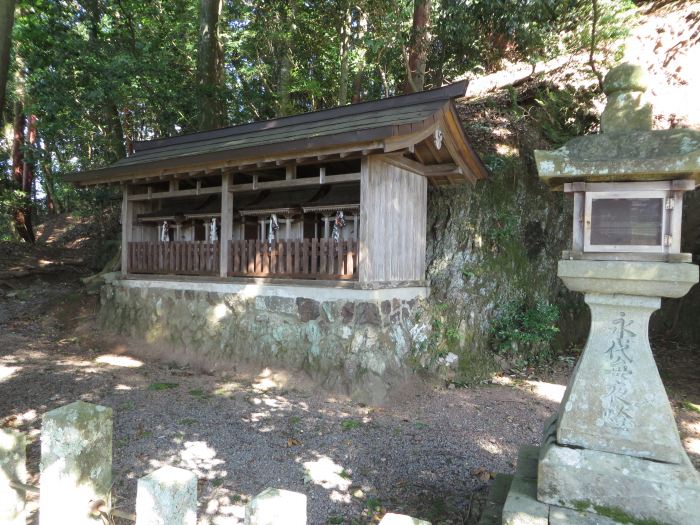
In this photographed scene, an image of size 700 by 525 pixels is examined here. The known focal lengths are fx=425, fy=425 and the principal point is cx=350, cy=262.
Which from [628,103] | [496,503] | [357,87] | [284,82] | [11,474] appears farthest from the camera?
[357,87]

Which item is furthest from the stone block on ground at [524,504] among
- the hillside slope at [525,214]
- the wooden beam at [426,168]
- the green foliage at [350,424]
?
the wooden beam at [426,168]

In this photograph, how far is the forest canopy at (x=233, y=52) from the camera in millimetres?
11516

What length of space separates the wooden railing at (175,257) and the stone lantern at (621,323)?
704 cm

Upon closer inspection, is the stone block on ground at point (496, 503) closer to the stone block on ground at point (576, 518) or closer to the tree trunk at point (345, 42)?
the stone block on ground at point (576, 518)

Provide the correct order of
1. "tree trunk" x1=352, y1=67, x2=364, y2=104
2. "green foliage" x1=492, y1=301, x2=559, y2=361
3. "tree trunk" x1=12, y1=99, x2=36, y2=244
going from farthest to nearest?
Result: "tree trunk" x1=12, y1=99, x2=36, y2=244
"tree trunk" x1=352, y1=67, x2=364, y2=104
"green foliage" x1=492, y1=301, x2=559, y2=361

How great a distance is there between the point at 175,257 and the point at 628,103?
8.64 metres

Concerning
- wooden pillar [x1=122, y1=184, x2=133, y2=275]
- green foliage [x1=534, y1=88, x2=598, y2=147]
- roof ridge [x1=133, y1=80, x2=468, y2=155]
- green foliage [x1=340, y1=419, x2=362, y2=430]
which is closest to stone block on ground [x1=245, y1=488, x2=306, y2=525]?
green foliage [x1=340, y1=419, x2=362, y2=430]

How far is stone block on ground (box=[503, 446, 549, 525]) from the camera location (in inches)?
118

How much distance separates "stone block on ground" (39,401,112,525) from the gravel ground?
202cm

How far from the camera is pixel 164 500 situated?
1.72 metres

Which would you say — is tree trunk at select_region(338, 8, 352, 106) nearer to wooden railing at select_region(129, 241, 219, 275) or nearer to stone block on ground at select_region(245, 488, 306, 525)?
wooden railing at select_region(129, 241, 219, 275)

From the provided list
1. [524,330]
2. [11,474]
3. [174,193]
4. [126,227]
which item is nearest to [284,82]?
[174,193]

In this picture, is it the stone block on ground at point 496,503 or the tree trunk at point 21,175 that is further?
the tree trunk at point 21,175

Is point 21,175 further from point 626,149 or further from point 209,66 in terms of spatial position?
point 626,149
